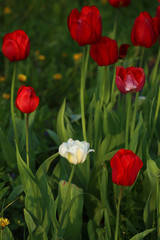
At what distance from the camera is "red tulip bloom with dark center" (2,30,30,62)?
1800mm

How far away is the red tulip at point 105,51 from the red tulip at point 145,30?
18 centimetres

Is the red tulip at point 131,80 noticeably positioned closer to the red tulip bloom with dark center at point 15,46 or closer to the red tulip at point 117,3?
the red tulip bloom with dark center at point 15,46

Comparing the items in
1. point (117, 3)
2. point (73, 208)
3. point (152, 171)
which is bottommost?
point (73, 208)

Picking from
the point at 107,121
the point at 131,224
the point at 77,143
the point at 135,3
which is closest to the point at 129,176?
the point at 77,143

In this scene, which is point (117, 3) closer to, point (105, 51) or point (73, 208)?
point (105, 51)

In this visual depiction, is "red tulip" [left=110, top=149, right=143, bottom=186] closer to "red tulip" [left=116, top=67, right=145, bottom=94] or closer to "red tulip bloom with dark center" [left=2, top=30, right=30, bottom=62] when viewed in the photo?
"red tulip" [left=116, top=67, right=145, bottom=94]

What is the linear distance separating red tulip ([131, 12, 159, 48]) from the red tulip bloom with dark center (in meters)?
0.51

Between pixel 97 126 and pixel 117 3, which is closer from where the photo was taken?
pixel 97 126

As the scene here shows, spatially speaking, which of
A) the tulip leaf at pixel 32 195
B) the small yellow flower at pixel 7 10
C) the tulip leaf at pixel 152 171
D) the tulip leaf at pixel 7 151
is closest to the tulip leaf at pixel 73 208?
the tulip leaf at pixel 32 195

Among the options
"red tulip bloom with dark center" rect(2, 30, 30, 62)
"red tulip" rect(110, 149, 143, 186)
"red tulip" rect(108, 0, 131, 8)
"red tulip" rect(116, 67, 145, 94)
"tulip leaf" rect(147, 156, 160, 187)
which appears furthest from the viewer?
"red tulip" rect(108, 0, 131, 8)

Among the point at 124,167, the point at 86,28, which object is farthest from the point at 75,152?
the point at 86,28

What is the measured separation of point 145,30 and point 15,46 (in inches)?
23.0

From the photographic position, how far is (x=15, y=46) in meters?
1.79

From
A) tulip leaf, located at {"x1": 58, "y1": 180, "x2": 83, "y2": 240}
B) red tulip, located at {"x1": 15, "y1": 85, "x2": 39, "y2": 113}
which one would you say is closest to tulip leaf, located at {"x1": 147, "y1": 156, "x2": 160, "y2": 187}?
tulip leaf, located at {"x1": 58, "y1": 180, "x2": 83, "y2": 240}
